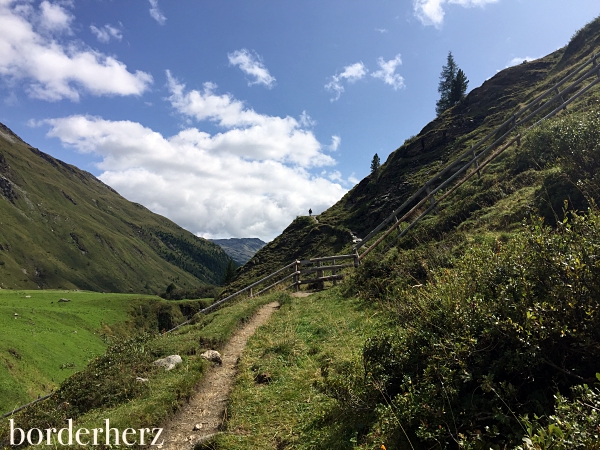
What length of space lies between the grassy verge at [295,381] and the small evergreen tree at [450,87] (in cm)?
7569

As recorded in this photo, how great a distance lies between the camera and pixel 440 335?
4652mm

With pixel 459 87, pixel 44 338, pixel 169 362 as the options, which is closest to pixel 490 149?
pixel 169 362

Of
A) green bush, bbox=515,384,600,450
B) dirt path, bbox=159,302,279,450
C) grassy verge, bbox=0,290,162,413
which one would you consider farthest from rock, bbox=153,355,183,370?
grassy verge, bbox=0,290,162,413

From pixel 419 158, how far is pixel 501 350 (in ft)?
190

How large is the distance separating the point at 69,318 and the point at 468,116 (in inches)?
2643

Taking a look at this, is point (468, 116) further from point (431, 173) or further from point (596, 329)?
point (596, 329)

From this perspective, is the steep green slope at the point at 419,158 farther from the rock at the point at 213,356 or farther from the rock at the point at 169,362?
the rock at the point at 169,362

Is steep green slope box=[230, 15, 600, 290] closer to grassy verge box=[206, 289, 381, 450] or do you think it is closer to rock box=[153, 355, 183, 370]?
grassy verge box=[206, 289, 381, 450]

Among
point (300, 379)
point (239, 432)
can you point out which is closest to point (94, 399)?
point (239, 432)

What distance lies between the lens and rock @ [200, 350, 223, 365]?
9.90 metres

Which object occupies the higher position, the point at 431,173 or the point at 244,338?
the point at 431,173

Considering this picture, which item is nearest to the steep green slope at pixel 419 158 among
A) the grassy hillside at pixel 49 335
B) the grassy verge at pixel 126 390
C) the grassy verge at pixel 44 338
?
the grassy hillside at pixel 49 335

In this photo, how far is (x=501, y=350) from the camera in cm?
382

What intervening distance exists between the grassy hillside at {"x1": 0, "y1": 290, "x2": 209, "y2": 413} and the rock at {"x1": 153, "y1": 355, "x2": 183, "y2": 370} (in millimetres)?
4232
